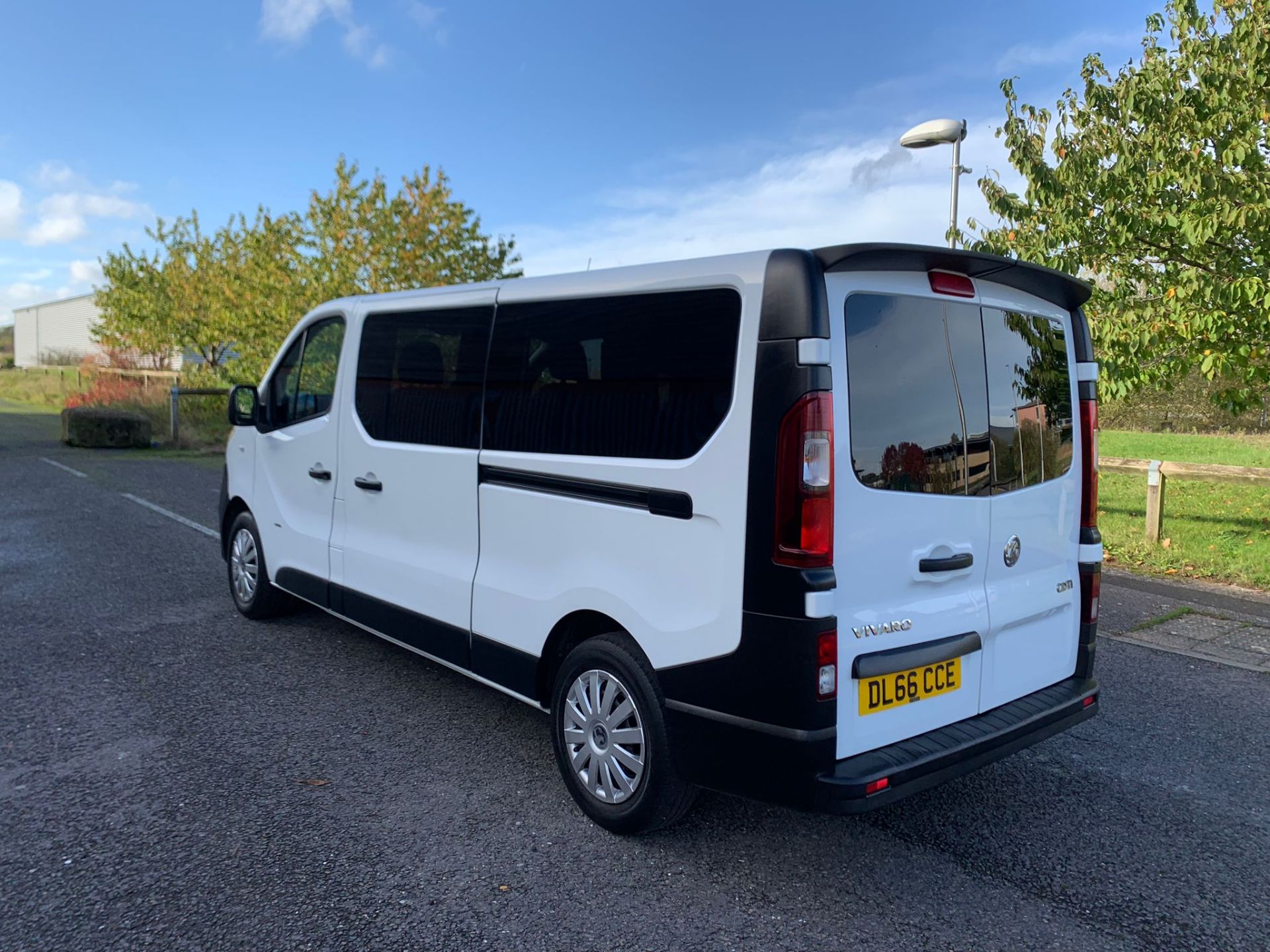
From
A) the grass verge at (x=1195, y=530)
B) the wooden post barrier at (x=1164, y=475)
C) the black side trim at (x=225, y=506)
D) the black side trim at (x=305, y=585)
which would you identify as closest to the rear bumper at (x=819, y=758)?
the black side trim at (x=305, y=585)

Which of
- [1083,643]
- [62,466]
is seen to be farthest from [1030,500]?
[62,466]

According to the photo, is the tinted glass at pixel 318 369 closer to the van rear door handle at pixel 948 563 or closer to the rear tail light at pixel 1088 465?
the van rear door handle at pixel 948 563

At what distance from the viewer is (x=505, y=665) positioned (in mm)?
3783

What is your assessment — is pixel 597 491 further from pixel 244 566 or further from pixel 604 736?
pixel 244 566

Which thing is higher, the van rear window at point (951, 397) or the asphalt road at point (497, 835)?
the van rear window at point (951, 397)

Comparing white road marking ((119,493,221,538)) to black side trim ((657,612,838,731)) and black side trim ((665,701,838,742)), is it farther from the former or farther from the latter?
black side trim ((657,612,838,731))

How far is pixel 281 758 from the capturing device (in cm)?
388

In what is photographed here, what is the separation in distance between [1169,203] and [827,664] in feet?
24.9

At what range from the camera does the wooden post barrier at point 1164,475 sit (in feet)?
26.9

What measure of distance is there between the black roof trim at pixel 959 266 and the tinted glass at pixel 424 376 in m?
1.69

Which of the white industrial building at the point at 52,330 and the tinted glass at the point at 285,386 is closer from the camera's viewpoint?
the tinted glass at the point at 285,386

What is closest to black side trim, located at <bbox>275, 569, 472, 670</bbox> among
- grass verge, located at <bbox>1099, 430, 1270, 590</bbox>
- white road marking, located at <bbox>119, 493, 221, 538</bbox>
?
white road marking, located at <bbox>119, 493, 221, 538</bbox>

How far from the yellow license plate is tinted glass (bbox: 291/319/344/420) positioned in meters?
3.33

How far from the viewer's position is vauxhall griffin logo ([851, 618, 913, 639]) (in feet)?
9.29
